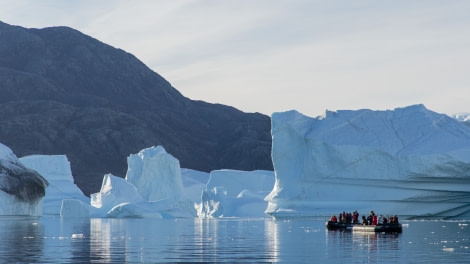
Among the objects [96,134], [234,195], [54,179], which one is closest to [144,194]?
[54,179]

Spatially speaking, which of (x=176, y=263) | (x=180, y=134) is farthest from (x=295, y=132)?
(x=180, y=134)

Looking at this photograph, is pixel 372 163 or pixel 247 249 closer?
pixel 247 249

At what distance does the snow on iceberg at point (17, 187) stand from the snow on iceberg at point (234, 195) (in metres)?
17.0

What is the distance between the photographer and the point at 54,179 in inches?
3317

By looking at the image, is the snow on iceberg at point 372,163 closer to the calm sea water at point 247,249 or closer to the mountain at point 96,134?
the calm sea water at point 247,249

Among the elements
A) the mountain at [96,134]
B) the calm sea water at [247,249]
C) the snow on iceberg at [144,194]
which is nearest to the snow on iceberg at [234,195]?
the snow on iceberg at [144,194]

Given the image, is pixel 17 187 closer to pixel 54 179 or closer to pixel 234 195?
pixel 54 179

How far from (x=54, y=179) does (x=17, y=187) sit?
22125mm

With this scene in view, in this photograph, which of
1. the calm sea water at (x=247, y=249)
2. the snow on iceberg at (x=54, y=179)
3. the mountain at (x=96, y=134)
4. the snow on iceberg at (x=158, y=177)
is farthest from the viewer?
the mountain at (x=96, y=134)

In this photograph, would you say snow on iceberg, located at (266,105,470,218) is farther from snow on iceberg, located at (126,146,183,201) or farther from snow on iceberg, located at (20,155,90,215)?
snow on iceberg, located at (20,155,90,215)

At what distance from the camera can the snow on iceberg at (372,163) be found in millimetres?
53469

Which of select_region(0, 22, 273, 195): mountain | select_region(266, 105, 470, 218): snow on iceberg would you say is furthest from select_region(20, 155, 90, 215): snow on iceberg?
select_region(0, 22, 273, 195): mountain

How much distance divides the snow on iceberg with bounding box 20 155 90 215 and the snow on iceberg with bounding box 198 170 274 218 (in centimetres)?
1320

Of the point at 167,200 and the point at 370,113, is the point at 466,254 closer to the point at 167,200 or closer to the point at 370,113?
the point at 370,113
